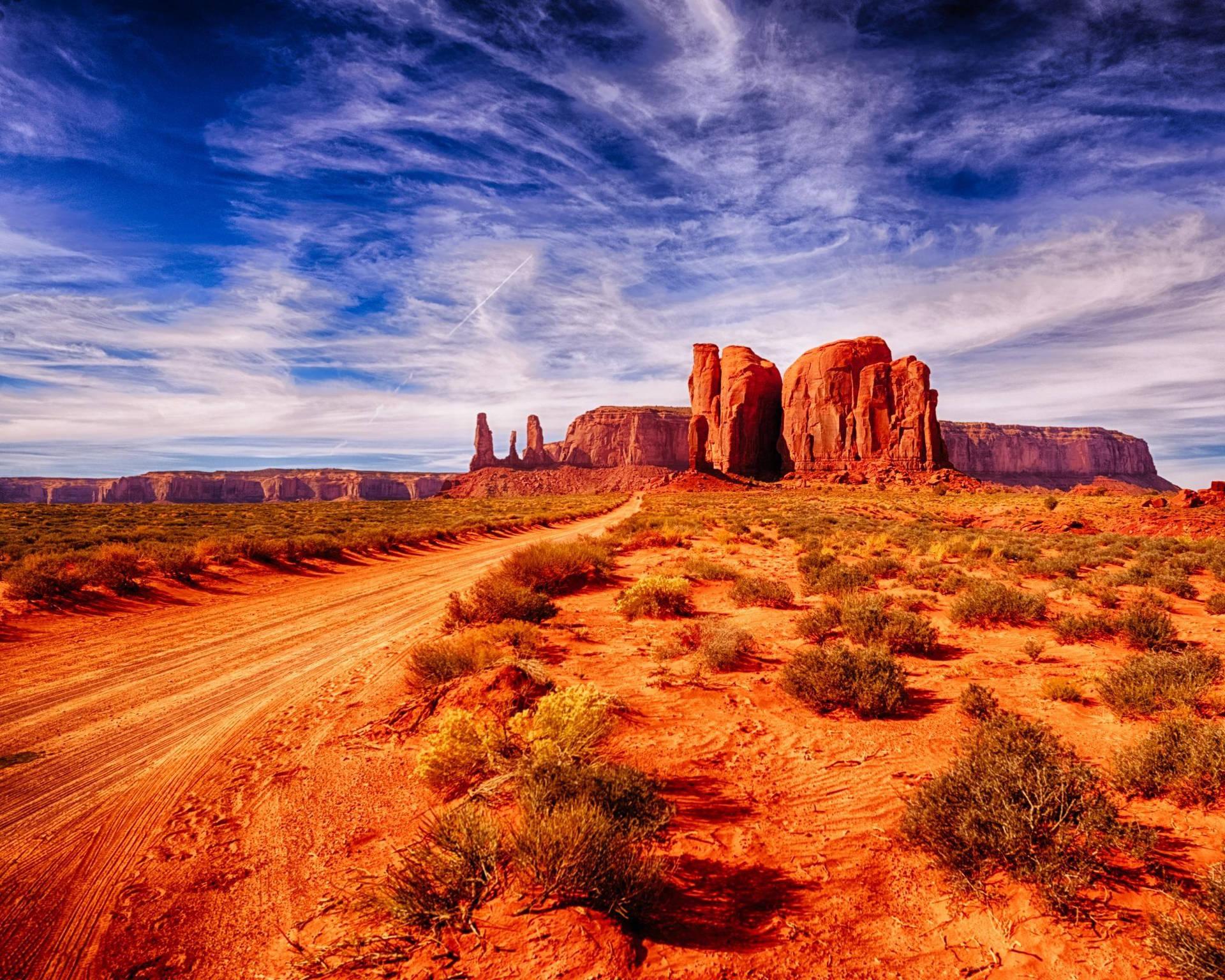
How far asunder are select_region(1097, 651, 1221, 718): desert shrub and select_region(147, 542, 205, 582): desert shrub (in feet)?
57.3

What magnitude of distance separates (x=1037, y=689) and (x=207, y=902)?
8.24 meters

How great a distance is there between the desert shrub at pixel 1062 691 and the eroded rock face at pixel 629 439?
13369 centimetres

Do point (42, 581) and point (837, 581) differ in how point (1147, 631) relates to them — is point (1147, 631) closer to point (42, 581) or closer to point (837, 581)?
point (837, 581)

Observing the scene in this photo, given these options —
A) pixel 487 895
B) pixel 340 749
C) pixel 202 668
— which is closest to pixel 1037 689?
pixel 487 895

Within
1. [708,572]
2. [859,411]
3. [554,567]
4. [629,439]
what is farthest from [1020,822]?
[629,439]

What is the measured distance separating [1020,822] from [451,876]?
11.0ft

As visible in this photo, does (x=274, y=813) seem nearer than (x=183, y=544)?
Yes

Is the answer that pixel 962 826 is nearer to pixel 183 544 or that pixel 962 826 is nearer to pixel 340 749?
pixel 340 749

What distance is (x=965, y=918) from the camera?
2.94 metres

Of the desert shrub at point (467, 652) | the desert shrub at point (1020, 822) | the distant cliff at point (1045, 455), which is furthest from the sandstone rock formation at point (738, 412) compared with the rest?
the desert shrub at point (1020, 822)

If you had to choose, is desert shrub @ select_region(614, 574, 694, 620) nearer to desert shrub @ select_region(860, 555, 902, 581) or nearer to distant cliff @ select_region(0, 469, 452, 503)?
desert shrub @ select_region(860, 555, 902, 581)

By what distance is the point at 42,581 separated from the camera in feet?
33.6

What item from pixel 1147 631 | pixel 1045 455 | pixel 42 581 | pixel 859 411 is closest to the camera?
pixel 1147 631

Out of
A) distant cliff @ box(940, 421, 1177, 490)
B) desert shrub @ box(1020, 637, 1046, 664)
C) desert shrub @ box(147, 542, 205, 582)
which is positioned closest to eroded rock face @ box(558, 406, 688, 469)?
distant cliff @ box(940, 421, 1177, 490)
